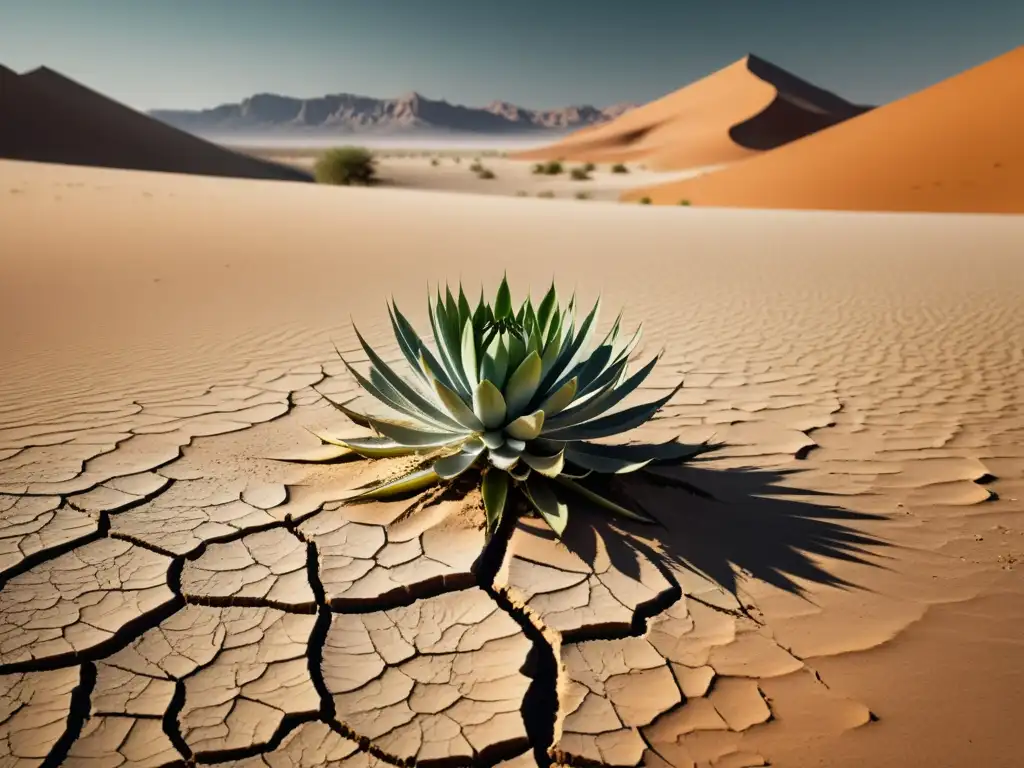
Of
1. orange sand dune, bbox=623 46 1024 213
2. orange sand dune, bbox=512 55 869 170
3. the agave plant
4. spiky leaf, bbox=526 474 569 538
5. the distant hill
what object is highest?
the distant hill

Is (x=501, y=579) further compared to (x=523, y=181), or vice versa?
(x=523, y=181)

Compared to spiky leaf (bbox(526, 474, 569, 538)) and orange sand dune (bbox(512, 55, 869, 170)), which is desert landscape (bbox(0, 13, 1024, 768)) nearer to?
spiky leaf (bbox(526, 474, 569, 538))

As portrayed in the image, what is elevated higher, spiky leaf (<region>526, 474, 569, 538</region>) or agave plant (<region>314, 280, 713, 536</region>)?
agave plant (<region>314, 280, 713, 536</region>)

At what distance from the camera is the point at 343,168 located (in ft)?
92.3

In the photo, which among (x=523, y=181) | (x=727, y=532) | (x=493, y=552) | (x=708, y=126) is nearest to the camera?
(x=493, y=552)

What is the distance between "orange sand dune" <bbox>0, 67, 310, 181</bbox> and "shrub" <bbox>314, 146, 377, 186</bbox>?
236 centimetres

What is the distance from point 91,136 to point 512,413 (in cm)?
3054

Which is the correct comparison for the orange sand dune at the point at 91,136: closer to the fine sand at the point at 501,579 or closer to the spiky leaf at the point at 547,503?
the fine sand at the point at 501,579

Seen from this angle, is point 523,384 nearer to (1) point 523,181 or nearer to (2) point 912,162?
(2) point 912,162

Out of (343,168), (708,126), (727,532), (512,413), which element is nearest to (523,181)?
(343,168)

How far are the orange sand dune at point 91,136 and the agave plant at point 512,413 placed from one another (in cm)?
2641

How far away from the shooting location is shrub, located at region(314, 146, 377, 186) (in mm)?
27969

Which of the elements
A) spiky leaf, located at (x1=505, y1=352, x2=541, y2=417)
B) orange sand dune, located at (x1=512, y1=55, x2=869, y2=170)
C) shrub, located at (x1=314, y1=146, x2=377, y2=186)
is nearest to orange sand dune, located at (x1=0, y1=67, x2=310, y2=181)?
shrub, located at (x1=314, y1=146, x2=377, y2=186)

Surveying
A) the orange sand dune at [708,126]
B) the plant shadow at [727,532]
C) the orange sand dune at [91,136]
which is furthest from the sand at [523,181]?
the plant shadow at [727,532]
